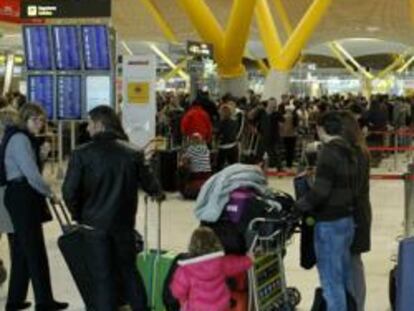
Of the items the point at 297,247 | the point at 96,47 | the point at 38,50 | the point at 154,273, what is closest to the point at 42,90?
the point at 38,50

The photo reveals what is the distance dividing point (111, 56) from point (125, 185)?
20.0ft

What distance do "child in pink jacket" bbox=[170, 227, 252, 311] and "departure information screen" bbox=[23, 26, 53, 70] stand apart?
769 cm

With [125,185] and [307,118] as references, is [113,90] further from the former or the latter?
[307,118]

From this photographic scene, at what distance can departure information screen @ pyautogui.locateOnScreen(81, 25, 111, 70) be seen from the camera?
1158 cm

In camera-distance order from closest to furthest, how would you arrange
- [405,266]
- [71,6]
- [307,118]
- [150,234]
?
[405,266], [150,234], [71,6], [307,118]

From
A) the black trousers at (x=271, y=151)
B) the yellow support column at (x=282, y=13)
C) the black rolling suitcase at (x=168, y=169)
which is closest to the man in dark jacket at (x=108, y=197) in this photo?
the black rolling suitcase at (x=168, y=169)

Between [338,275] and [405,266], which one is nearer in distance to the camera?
[405,266]

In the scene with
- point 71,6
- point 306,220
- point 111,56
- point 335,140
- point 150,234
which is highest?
point 71,6

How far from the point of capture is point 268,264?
5.85 m

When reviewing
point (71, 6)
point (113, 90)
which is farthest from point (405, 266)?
point (71, 6)

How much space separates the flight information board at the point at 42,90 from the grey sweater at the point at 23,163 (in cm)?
614

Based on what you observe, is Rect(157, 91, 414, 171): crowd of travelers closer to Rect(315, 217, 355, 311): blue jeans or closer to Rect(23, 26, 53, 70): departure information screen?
Rect(23, 26, 53, 70): departure information screen

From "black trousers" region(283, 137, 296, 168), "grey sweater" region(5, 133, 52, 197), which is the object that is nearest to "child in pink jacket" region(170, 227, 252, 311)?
"grey sweater" region(5, 133, 52, 197)

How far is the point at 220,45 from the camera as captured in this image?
1097 inches
